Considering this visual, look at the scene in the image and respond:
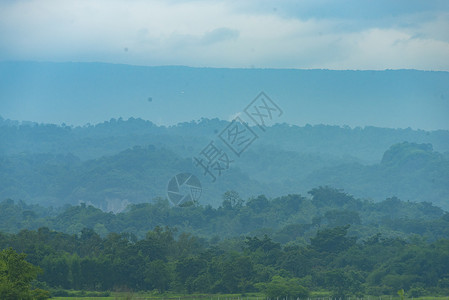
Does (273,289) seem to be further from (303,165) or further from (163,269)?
(303,165)

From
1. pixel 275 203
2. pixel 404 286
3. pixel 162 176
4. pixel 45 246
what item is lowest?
pixel 404 286

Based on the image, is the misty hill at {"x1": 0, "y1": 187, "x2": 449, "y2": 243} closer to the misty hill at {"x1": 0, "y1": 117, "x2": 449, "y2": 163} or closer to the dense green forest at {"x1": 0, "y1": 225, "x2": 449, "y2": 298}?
the dense green forest at {"x1": 0, "y1": 225, "x2": 449, "y2": 298}

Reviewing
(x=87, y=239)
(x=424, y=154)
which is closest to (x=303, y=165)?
Result: (x=424, y=154)

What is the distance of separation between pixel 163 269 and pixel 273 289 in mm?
7154

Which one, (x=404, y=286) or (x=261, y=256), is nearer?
(x=404, y=286)

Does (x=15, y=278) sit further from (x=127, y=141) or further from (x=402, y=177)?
(x=127, y=141)

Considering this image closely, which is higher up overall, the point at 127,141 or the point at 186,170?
the point at 127,141

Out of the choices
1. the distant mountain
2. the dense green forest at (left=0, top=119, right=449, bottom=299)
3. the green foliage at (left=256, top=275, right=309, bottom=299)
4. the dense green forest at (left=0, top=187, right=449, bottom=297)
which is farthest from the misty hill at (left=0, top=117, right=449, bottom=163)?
the green foliage at (left=256, top=275, right=309, bottom=299)

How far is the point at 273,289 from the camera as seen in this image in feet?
111
